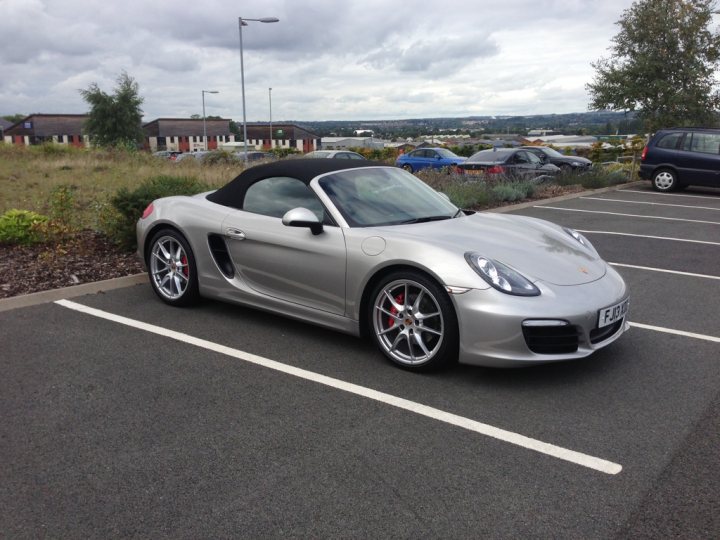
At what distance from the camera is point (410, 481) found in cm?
303

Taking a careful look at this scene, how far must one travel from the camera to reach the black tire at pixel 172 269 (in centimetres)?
558

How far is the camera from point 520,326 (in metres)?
3.99

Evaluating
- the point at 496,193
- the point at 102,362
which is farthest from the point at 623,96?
the point at 102,362

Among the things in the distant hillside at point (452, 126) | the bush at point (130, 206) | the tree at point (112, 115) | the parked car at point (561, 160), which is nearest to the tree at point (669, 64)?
the parked car at point (561, 160)

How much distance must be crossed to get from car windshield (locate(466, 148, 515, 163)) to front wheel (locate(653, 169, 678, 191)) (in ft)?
13.5

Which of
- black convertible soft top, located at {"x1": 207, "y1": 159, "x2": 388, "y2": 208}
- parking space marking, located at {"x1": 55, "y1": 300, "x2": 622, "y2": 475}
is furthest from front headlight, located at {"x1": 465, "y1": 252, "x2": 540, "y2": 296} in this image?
black convertible soft top, located at {"x1": 207, "y1": 159, "x2": 388, "y2": 208}

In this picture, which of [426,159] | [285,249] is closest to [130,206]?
[285,249]

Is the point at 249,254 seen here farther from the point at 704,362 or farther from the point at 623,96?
the point at 623,96

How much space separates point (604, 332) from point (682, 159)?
14843mm

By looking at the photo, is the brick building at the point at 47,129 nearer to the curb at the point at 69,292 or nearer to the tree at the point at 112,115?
the tree at the point at 112,115

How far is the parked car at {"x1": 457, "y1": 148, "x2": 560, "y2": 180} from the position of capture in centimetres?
1697

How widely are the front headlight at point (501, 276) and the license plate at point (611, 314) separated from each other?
17.9 inches

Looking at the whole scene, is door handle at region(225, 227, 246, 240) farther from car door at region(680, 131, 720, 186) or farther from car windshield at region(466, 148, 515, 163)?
car door at region(680, 131, 720, 186)

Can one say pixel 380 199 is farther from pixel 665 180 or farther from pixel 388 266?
pixel 665 180
